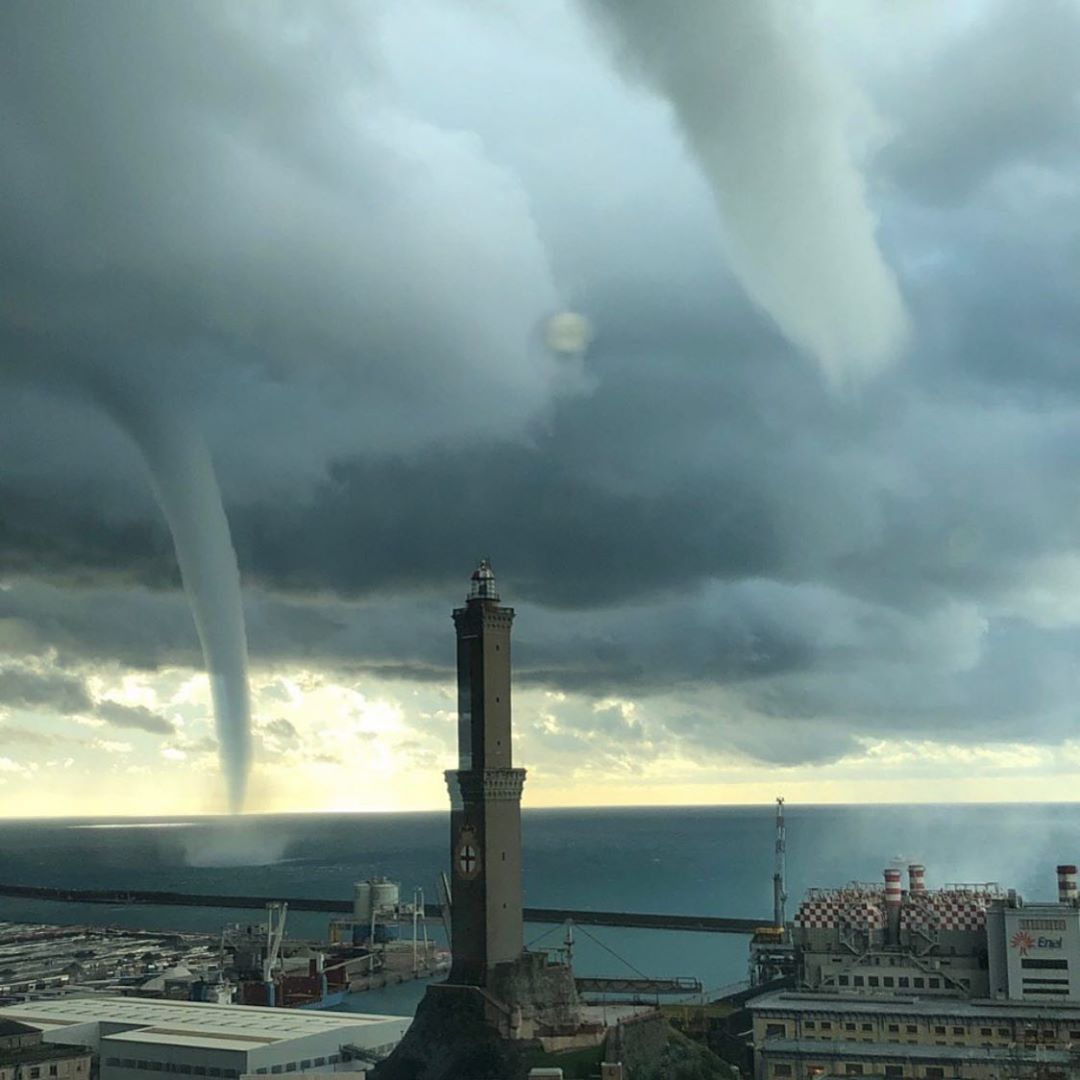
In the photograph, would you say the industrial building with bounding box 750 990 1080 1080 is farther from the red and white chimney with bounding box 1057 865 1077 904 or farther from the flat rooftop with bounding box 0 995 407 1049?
the flat rooftop with bounding box 0 995 407 1049

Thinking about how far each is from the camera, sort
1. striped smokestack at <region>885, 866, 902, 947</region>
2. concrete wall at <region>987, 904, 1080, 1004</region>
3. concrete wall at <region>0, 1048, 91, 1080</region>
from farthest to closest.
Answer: striped smokestack at <region>885, 866, 902, 947</region> → concrete wall at <region>987, 904, 1080, 1004</region> → concrete wall at <region>0, 1048, 91, 1080</region>

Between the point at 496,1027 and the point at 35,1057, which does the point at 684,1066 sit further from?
the point at 35,1057

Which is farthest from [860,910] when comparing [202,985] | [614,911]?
[614,911]

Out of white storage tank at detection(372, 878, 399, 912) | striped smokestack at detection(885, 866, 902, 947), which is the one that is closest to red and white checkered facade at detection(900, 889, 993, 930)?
striped smokestack at detection(885, 866, 902, 947)

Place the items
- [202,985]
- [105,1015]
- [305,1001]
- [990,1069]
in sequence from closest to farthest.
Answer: [990,1069] < [105,1015] < [202,985] < [305,1001]

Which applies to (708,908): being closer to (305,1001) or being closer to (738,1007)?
(305,1001)
